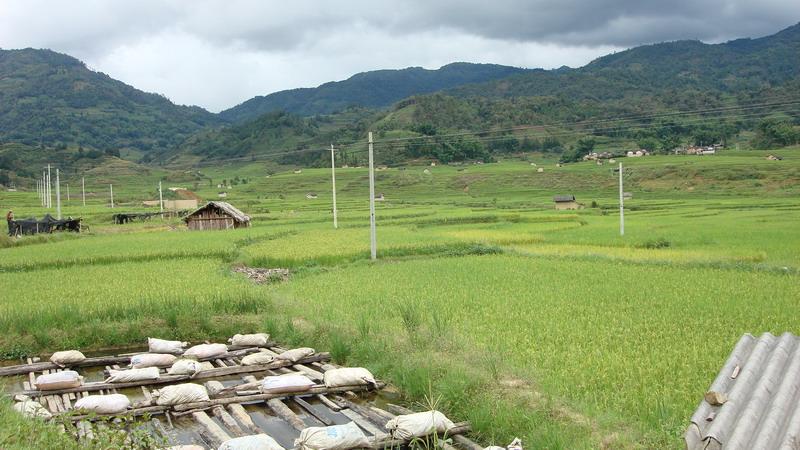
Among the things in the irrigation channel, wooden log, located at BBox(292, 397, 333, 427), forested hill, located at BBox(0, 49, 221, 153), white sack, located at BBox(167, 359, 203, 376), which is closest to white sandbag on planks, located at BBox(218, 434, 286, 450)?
the irrigation channel

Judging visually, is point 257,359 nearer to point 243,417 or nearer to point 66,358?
point 243,417

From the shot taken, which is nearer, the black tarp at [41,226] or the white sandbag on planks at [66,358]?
the white sandbag on planks at [66,358]

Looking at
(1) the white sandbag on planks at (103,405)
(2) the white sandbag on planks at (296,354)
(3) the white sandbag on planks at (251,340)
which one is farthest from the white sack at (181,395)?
(3) the white sandbag on planks at (251,340)

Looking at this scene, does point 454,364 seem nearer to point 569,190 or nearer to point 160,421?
point 160,421

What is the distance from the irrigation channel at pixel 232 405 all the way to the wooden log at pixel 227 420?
0.03 feet

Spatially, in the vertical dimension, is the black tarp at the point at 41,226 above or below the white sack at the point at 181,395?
above

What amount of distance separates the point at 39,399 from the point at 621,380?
23.0 ft

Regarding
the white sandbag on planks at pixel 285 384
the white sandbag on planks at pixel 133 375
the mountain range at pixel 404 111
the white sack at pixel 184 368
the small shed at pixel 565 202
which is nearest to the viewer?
the white sandbag on planks at pixel 285 384

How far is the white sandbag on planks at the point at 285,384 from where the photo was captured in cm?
835

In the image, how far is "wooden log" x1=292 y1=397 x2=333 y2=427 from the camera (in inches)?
297

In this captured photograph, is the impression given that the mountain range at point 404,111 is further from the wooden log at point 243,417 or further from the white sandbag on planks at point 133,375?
the wooden log at point 243,417

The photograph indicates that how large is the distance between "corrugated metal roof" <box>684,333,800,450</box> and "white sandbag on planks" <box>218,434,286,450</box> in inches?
Result: 141

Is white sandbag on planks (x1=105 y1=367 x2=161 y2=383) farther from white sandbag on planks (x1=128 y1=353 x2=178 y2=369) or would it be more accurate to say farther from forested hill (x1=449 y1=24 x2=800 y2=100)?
forested hill (x1=449 y1=24 x2=800 y2=100)

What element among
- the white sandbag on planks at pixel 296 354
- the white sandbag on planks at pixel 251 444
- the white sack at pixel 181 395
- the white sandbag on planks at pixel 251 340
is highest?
the white sandbag on planks at pixel 251 444
